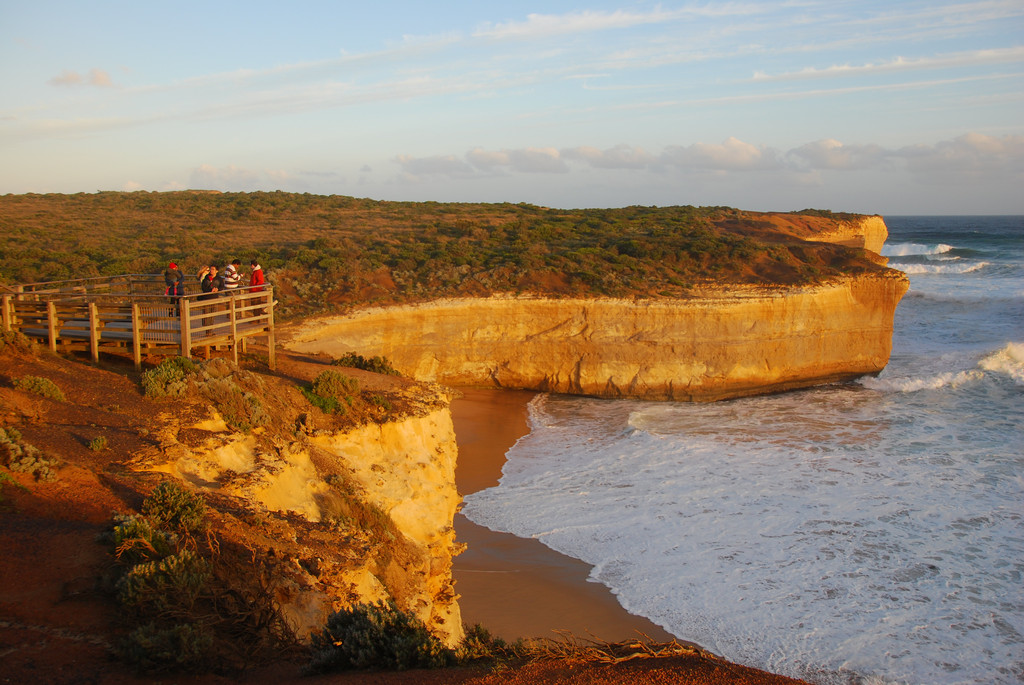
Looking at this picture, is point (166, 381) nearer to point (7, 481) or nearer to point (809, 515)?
point (7, 481)

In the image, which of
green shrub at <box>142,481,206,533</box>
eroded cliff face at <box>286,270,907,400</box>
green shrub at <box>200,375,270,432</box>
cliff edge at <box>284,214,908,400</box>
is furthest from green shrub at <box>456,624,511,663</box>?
eroded cliff face at <box>286,270,907,400</box>

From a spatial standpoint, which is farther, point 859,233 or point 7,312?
point 859,233

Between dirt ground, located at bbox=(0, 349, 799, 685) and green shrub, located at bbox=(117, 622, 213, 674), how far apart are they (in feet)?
0.28

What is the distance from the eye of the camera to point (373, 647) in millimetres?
5609

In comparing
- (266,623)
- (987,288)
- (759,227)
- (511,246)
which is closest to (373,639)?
(266,623)

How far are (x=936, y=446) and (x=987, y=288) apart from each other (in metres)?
33.7

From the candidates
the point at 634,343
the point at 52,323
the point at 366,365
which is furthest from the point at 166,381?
the point at 634,343

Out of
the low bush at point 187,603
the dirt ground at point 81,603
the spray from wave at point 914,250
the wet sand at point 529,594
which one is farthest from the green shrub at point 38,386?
the spray from wave at point 914,250

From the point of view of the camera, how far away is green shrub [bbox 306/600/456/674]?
557cm

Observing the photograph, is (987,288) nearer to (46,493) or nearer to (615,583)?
(615,583)

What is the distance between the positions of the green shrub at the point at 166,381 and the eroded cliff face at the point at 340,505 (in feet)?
3.58

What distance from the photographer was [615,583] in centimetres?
1192

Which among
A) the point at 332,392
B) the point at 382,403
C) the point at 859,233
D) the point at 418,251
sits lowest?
the point at 382,403

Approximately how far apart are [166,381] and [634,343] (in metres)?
16.3
